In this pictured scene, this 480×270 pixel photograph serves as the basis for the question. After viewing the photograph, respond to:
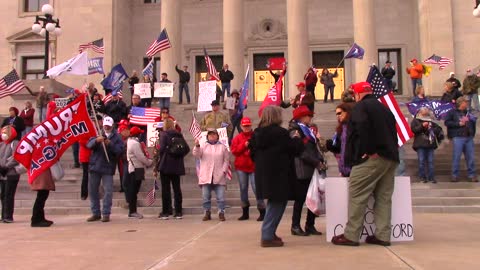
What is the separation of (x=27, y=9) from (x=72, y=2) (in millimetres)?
3275

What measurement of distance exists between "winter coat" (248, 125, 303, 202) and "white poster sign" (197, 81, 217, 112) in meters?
7.72

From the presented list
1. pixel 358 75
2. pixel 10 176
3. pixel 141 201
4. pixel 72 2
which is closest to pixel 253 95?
pixel 358 75

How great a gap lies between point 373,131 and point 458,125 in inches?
287

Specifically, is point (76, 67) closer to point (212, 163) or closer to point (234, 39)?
point (212, 163)

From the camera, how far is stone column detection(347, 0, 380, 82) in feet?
78.3

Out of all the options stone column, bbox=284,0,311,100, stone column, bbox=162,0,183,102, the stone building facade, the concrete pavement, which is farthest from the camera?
the stone building facade

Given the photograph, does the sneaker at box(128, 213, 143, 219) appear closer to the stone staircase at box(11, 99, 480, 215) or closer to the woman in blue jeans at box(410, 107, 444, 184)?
the stone staircase at box(11, 99, 480, 215)

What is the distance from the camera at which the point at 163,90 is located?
1798 cm

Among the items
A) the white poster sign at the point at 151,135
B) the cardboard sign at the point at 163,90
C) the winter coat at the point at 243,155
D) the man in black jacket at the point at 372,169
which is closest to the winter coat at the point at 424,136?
the winter coat at the point at 243,155

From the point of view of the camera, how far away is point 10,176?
10414 millimetres

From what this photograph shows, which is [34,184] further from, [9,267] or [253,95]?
[253,95]

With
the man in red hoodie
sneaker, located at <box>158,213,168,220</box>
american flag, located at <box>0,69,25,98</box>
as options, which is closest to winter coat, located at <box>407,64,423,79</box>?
the man in red hoodie

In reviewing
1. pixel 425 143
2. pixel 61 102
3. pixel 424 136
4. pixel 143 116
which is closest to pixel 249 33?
pixel 61 102

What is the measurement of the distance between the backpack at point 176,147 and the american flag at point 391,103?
156 inches
